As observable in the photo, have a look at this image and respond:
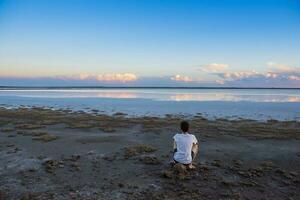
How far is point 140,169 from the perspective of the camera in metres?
10.7

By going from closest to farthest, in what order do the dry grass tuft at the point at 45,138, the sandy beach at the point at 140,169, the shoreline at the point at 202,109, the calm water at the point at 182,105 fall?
the sandy beach at the point at 140,169 → the dry grass tuft at the point at 45,138 → the shoreline at the point at 202,109 → the calm water at the point at 182,105

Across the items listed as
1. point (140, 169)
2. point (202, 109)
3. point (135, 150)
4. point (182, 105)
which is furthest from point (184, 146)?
point (182, 105)

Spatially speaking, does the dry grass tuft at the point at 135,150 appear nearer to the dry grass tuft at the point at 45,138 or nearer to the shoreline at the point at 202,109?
the dry grass tuft at the point at 45,138

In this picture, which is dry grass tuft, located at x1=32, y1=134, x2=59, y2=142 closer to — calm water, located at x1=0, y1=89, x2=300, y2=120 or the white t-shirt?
the white t-shirt

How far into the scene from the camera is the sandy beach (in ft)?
28.0

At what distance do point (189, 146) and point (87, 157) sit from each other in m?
A: 4.27

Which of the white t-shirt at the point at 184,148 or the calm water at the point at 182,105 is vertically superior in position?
the white t-shirt at the point at 184,148

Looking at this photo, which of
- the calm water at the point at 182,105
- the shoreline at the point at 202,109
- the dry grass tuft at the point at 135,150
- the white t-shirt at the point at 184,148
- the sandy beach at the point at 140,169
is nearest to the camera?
the sandy beach at the point at 140,169

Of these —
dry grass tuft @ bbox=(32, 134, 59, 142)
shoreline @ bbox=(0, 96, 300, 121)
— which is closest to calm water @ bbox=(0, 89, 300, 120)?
shoreline @ bbox=(0, 96, 300, 121)

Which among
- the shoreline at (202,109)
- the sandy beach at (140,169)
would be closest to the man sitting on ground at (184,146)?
the sandy beach at (140,169)

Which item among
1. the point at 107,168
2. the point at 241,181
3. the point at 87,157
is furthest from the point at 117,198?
the point at 87,157

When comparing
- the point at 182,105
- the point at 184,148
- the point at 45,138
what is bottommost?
the point at 182,105

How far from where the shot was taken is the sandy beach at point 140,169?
8.52 m

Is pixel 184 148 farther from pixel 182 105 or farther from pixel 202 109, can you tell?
pixel 182 105
